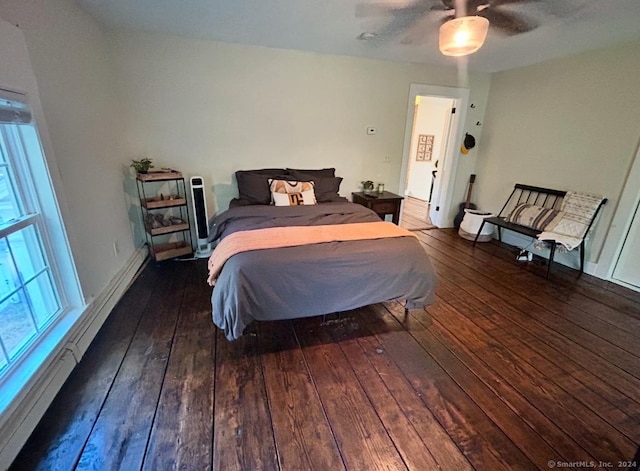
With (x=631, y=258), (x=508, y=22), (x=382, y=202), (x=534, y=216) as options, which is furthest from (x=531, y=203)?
(x=508, y=22)

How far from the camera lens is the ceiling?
217 cm

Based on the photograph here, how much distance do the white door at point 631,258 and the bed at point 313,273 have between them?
247 centimetres

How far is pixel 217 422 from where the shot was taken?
1493mm

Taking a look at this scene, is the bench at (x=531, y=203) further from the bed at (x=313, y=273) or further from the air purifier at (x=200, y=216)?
the air purifier at (x=200, y=216)

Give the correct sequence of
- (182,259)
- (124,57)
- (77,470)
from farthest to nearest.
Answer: (182,259), (124,57), (77,470)

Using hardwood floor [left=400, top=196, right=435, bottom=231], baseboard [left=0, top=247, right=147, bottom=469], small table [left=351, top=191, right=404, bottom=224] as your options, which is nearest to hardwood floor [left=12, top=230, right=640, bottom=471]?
baseboard [left=0, top=247, right=147, bottom=469]

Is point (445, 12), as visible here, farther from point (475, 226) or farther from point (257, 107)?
point (475, 226)

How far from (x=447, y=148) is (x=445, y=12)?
8.30 ft

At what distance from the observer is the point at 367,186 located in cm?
415

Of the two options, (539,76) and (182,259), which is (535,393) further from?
(539,76)

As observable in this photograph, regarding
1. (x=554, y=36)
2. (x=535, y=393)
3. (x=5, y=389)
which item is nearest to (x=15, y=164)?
(x=5, y=389)

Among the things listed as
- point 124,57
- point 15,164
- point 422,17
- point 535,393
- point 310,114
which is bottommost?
point 535,393

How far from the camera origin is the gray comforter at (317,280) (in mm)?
1850

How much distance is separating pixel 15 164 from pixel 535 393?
3.28 m
